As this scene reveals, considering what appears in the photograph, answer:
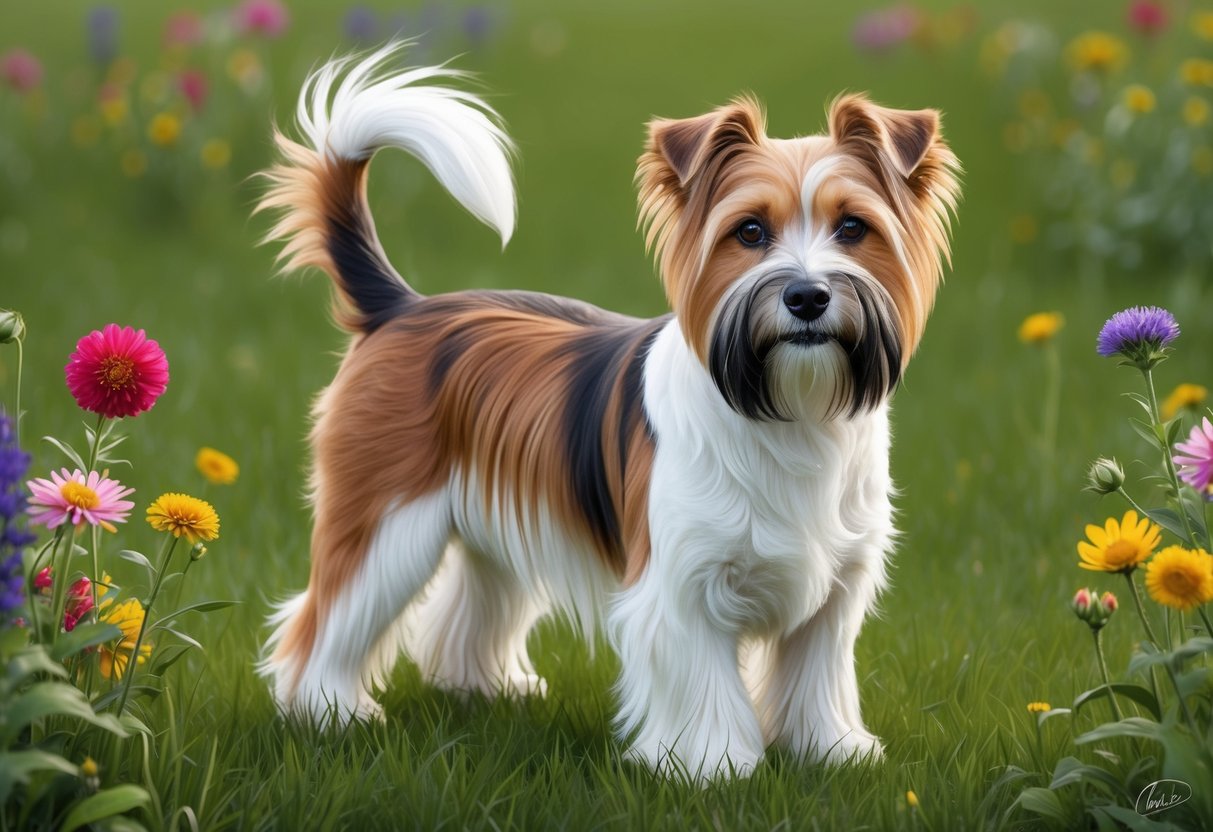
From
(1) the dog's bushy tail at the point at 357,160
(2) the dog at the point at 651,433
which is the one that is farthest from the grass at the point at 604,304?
(1) the dog's bushy tail at the point at 357,160

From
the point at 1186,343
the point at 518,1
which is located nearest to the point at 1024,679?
the point at 1186,343

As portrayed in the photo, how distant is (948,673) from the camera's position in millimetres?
4234

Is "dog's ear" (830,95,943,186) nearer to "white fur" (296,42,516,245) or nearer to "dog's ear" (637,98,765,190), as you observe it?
"dog's ear" (637,98,765,190)

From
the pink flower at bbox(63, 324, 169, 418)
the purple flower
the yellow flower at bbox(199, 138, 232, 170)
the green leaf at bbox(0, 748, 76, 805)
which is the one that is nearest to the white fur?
the pink flower at bbox(63, 324, 169, 418)

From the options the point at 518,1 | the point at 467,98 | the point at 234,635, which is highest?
the point at 518,1

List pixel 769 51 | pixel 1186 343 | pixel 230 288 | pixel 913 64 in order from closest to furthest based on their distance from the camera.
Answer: pixel 1186 343
pixel 230 288
pixel 913 64
pixel 769 51

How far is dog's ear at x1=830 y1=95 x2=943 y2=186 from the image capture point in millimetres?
3369

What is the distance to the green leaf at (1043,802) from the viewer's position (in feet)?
9.93

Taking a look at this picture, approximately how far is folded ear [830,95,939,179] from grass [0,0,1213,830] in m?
1.48

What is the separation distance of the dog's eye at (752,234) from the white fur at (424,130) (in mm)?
829

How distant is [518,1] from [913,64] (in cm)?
527

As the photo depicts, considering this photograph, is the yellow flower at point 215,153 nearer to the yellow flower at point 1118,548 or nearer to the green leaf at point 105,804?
the green leaf at point 105,804

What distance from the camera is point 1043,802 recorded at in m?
3.03

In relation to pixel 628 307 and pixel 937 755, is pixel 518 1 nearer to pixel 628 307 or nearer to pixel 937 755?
pixel 628 307
